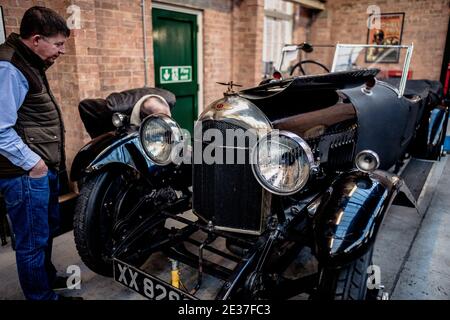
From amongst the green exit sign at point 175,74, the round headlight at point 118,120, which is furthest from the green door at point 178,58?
the round headlight at point 118,120

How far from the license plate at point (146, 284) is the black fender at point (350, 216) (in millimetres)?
609

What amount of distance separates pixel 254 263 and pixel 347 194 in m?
0.52

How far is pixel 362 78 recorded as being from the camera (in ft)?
8.13

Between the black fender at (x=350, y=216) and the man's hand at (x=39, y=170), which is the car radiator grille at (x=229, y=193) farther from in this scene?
the man's hand at (x=39, y=170)

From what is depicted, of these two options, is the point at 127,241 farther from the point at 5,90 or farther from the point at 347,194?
the point at 347,194

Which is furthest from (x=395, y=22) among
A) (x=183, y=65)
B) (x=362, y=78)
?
(x=362, y=78)

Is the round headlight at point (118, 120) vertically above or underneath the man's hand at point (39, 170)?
above

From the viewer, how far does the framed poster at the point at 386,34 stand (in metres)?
8.18

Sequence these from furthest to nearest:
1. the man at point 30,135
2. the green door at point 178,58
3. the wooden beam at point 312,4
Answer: the wooden beam at point 312,4
the green door at point 178,58
the man at point 30,135

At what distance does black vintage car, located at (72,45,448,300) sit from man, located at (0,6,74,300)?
0.22 m

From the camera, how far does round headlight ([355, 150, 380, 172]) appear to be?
5.52ft

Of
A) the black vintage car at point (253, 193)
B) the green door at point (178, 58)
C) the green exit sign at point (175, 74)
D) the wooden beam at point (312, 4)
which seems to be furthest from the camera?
the wooden beam at point (312, 4)

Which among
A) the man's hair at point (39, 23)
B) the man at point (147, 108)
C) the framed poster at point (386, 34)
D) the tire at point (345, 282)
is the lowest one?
the tire at point (345, 282)

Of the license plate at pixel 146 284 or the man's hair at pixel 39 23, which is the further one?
the man's hair at pixel 39 23
